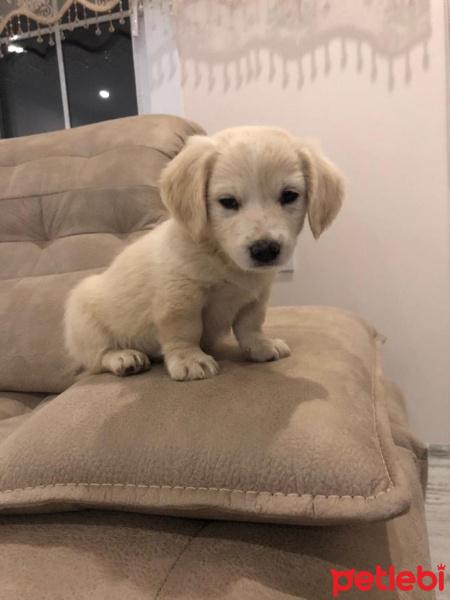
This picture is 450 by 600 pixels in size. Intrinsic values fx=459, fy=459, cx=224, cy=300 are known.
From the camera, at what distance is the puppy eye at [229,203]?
1034 millimetres

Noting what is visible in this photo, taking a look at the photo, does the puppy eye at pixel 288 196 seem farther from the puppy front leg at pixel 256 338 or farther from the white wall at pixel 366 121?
the white wall at pixel 366 121

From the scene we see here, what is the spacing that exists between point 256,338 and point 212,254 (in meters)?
0.26

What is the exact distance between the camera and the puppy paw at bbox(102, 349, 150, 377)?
1127mm

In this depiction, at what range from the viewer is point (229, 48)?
2.08 metres

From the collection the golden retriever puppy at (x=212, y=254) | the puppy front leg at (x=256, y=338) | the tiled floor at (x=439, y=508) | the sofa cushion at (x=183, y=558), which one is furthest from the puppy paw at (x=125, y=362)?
the tiled floor at (x=439, y=508)

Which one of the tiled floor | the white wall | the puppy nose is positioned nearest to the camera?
the puppy nose

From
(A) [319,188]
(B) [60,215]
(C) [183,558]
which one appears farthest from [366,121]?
(C) [183,558]

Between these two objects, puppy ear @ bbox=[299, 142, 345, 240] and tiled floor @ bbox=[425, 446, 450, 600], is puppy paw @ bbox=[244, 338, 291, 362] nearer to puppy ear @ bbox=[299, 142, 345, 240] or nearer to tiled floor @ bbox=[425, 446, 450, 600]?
puppy ear @ bbox=[299, 142, 345, 240]

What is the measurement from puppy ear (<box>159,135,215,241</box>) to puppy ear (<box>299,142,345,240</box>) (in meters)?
0.23

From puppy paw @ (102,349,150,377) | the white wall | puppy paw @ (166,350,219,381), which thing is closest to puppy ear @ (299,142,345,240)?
puppy paw @ (166,350,219,381)

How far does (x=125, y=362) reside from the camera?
114 cm

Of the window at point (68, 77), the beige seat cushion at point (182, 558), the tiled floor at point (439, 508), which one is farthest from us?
the window at point (68, 77)

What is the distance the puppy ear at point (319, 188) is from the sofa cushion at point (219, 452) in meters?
0.37

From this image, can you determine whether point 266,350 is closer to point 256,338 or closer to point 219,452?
point 256,338
